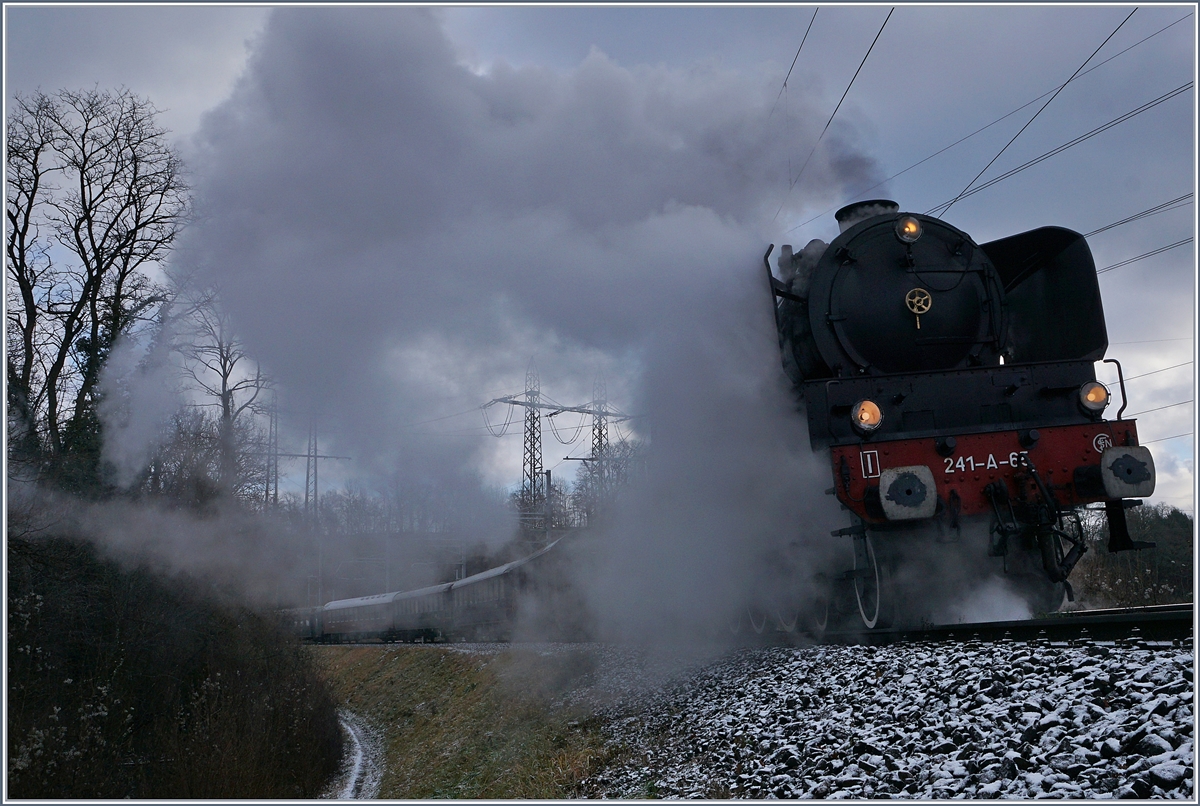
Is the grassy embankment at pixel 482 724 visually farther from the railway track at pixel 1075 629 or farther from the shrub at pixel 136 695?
the railway track at pixel 1075 629

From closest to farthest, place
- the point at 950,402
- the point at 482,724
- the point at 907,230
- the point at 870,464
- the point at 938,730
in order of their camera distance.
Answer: the point at 938,730
the point at 870,464
the point at 950,402
the point at 907,230
the point at 482,724

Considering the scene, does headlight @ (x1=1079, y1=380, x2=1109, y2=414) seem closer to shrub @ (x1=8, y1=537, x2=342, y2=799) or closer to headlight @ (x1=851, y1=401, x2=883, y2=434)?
headlight @ (x1=851, y1=401, x2=883, y2=434)

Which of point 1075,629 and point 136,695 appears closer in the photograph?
point 1075,629

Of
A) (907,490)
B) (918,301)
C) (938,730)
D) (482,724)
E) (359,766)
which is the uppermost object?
(918,301)

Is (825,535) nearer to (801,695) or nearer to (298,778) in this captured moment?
(801,695)

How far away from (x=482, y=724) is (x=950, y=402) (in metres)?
7.79

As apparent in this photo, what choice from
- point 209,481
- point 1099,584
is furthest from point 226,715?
point 1099,584

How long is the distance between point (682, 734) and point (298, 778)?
703 centimetres

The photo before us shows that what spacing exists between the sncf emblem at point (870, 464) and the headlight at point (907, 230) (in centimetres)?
239

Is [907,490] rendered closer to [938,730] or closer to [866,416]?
[866,416]

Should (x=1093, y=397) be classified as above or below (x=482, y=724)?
above

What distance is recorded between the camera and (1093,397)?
7379 mm

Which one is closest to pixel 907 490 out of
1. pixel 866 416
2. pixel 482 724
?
pixel 866 416

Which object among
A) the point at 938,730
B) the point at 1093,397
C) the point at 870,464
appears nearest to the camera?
the point at 938,730
